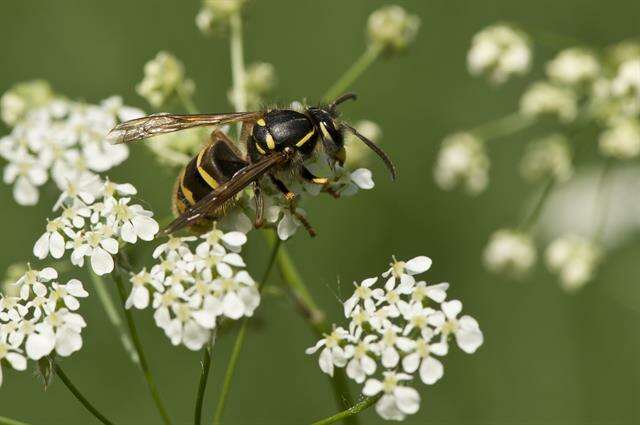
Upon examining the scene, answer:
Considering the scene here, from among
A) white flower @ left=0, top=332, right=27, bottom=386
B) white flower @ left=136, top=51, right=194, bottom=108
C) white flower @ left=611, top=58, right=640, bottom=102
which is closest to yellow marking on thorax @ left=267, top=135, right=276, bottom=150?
white flower @ left=136, top=51, right=194, bottom=108

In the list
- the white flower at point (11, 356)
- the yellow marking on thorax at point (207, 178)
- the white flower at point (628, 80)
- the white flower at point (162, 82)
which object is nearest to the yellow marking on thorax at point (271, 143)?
the yellow marking on thorax at point (207, 178)

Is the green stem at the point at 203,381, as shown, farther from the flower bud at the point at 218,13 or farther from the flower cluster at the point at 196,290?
the flower bud at the point at 218,13

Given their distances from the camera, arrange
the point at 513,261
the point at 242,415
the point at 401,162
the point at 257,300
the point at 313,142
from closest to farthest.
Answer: the point at 257,300
the point at 313,142
the point at 513,261
the point at 242,415
the point at 401,162

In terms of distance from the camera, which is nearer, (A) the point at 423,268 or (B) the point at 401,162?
(A) the point at 423,268

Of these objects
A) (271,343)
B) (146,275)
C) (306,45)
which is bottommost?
(146,275)

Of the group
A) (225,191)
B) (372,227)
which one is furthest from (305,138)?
(372,227)

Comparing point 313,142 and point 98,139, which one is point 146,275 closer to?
point 313,142

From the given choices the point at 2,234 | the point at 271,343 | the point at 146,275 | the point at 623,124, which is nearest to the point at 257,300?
the point at 146,275
